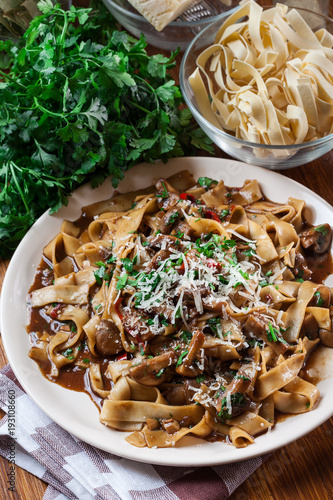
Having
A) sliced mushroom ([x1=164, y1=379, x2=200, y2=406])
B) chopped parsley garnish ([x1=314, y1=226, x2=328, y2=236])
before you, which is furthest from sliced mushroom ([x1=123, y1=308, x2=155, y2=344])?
chopped parsley garnish ([x1=314, y1=226, x2=328, y2=236])

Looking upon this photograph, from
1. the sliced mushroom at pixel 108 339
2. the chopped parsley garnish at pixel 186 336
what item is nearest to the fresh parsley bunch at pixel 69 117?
the sliced mushroom at pixel 108 339

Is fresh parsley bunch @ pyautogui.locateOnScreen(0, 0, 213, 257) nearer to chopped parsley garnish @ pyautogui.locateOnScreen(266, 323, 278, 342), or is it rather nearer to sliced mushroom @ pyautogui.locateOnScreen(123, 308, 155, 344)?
sliced mushroom @ pyautogui.locateOnScreen(123, 308, 155, 344)

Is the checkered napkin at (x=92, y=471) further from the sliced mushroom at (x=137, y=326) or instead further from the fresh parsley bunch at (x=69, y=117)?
the fresh parsley bunch at (x=69, y=117)

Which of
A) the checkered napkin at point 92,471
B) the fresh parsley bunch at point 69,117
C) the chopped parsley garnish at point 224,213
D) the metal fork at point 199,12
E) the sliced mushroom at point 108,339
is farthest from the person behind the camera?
the metal fork at point 199,12

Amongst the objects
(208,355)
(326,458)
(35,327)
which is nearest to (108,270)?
(35,327)

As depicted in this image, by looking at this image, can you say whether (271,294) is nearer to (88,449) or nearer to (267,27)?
(88,449)

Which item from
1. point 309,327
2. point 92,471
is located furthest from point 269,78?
point 92,471
